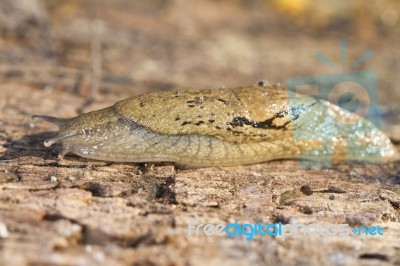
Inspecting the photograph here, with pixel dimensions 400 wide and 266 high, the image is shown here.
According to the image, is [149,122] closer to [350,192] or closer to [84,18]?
[350,192]

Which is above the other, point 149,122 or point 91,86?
point 91,86

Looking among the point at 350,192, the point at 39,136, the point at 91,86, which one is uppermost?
the point at 91,86

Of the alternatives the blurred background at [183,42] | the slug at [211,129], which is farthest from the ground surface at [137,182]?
the slug at [211,129]

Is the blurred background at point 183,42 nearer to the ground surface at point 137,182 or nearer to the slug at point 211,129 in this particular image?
the ground surface at point 137,182

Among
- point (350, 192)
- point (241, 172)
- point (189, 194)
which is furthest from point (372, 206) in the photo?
point (189, 194)

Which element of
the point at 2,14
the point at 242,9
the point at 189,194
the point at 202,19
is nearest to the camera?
the point at 189,194

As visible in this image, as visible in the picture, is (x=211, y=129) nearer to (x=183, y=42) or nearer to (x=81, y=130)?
(x=81, y=130)

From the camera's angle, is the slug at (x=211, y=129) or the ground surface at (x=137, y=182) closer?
the ground surface at (x=137, y=182)
